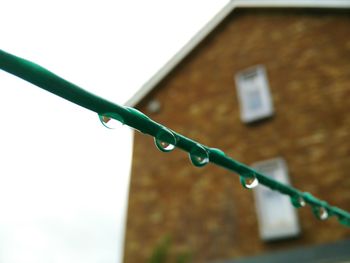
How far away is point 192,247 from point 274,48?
204 inches

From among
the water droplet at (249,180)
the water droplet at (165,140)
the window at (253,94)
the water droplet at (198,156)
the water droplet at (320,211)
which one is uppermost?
the water droplet at (165,140)

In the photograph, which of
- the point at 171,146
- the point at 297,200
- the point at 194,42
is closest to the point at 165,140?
the point at 171,146

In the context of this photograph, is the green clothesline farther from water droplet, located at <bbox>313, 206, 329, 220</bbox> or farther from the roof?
the roof

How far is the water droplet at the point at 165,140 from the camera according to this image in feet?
4.36

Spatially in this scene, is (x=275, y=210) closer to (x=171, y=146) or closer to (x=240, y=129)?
(x=240, y=129)

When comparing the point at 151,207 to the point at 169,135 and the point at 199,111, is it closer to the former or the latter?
the point at 199,111

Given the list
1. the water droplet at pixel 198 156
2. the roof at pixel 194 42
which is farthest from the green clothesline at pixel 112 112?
the roof at pixel 194 42

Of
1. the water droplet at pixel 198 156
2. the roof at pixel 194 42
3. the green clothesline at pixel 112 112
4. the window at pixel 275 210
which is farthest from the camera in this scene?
the roof at pixel 194 42

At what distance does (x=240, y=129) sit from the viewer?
9.05 m

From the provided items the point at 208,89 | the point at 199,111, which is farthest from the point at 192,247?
the point at 208,89

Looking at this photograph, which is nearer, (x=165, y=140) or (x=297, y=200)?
(x=165, y=140)

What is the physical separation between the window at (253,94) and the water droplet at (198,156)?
24.6ft

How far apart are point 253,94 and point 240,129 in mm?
975

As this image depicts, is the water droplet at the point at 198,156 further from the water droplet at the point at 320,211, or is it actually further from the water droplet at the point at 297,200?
the water droplet at the point at 320,211
